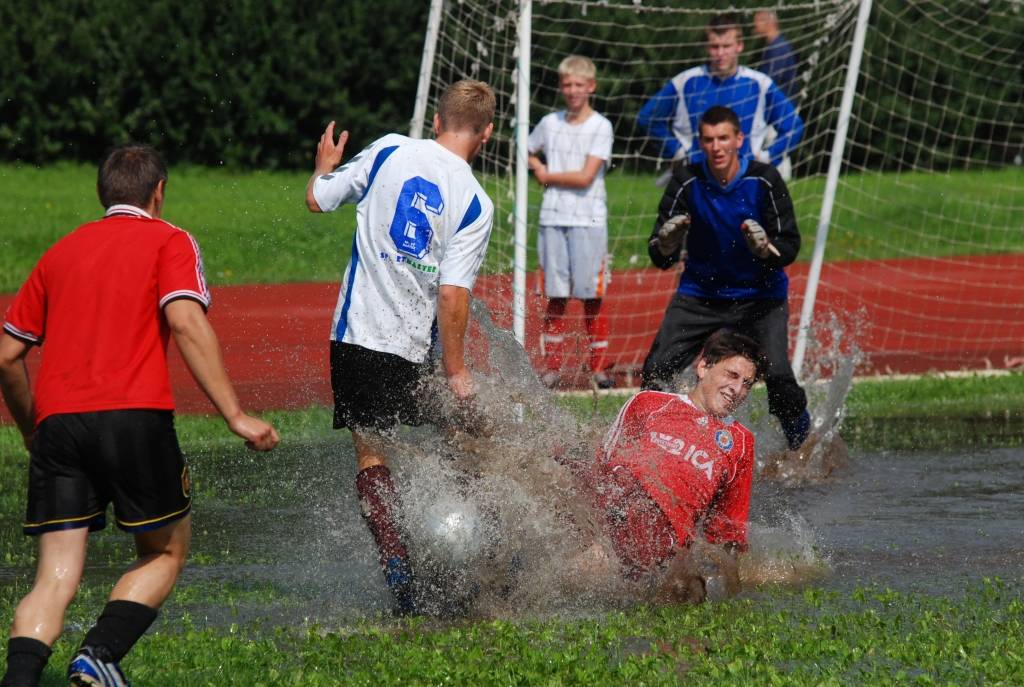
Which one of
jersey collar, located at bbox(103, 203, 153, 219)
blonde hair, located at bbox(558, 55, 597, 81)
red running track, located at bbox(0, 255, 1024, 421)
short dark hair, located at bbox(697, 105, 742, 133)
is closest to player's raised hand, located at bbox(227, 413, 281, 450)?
jersey collar, located at bbox(103, 203, 153, 219)

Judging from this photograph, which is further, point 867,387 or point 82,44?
point 82,44

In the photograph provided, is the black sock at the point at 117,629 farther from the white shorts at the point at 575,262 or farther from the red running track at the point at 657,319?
the white shorts at the point at 575,262

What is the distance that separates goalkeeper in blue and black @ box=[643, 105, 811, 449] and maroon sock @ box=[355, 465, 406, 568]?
2.97m

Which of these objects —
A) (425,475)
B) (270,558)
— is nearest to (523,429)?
(425,475)

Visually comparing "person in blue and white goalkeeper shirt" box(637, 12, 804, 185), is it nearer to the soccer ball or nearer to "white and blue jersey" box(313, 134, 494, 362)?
"white and blue jersey" box(313, 134, 494, 362)

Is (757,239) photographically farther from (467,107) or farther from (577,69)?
(577,69)

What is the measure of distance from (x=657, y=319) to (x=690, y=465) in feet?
32.2

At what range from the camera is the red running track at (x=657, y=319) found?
12250 millimetres

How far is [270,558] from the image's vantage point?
711 cm

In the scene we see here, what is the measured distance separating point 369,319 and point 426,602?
110 centimetres

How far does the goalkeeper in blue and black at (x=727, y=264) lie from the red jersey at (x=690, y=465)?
2.49m

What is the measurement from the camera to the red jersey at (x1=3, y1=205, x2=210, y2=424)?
484cm

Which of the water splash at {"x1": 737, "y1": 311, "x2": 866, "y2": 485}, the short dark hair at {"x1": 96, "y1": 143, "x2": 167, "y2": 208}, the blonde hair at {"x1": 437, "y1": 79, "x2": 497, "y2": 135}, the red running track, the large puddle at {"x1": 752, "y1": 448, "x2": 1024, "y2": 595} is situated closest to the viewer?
the short dark hair at {"x1": 96, "y1": 143, "x2": 167, "y2": 208}

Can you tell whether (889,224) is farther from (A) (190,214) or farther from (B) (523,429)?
(B) (523,429)
